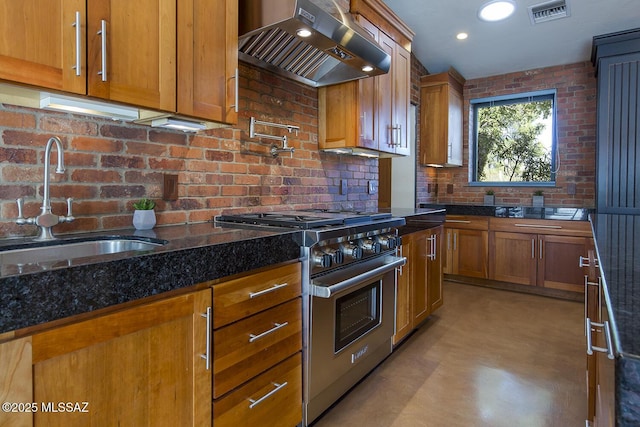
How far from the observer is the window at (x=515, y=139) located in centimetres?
445

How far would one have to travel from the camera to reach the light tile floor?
1832 mm

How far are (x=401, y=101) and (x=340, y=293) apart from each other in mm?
2009

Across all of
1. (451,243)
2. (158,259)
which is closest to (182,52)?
(158,259)

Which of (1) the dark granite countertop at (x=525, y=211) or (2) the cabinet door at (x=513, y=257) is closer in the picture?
(1) the dark granite countertop at (x=525, y=211)

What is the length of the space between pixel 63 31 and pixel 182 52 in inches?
16.7

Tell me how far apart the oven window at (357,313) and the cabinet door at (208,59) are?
3.49 feet

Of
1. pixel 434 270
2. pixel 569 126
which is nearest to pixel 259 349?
pixel 434 270

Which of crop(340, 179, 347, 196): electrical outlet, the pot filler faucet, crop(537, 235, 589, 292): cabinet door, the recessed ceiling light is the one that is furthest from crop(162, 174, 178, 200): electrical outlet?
crop(537, 235, 589, 292): cabinet door

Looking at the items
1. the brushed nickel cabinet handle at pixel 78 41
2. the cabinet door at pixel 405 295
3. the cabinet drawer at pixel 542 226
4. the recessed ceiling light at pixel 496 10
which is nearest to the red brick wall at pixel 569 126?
the cabinet drawer at pixel 542 226

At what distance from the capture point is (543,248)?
3.86m

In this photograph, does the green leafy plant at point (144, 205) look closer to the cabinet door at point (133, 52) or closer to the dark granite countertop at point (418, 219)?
the cabinet door at point (133, 52)

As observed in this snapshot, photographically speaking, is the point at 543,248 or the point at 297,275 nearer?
the point at 297,275

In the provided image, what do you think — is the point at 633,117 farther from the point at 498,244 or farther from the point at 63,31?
the point at 63,31

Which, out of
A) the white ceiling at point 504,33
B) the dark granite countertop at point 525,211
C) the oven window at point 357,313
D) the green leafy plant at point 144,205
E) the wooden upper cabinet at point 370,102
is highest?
the white ceiling at point 504,33
